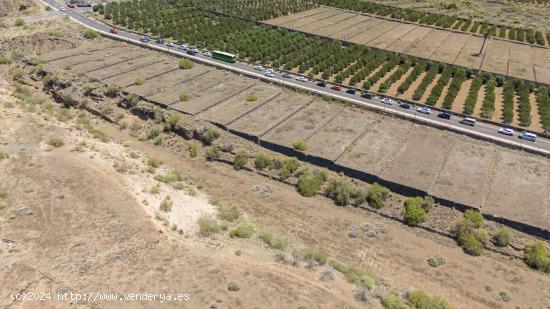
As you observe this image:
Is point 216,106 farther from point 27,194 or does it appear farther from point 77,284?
point 77,284

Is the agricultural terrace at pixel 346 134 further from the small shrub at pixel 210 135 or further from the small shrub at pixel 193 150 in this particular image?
the small shrub at pixel 193 150

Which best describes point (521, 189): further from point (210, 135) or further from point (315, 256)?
point (210, 135)

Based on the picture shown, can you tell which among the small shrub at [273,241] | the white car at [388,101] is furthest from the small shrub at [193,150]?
the white car at [388,101]

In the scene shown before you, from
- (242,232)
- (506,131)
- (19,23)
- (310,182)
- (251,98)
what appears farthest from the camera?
(19,23)

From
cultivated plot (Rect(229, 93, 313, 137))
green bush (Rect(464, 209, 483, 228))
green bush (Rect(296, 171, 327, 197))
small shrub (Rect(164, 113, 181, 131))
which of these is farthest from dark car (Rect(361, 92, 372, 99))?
small shrub (Rect(164, 113, 181, 131))

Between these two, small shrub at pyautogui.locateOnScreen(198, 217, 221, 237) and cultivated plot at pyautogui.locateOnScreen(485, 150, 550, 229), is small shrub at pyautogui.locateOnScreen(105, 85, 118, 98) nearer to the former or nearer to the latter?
small shrub at pyautogui.locateOnScreen(198, 217, 221, 237)

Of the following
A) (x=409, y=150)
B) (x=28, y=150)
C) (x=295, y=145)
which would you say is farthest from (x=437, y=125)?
(x=28, y=150)

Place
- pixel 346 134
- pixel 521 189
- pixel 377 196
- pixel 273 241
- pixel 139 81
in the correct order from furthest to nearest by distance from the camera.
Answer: pixel 139 81
pixel 346 134
pixel 521 189
pixel 377 196
pixel 273 241

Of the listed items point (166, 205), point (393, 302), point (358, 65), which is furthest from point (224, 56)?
point (393, 302)
